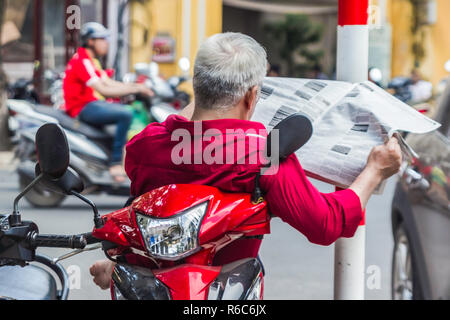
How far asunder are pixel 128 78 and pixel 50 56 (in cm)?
673

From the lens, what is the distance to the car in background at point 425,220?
3.36m

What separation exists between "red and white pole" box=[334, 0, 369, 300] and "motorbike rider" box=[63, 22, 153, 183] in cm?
511

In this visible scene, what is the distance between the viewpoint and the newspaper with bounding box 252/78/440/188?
7.25ft

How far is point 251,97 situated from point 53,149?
19.4 inches

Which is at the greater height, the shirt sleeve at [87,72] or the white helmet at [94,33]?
the white helmet at [94,33]

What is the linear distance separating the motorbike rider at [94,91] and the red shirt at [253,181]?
5773 millimetres

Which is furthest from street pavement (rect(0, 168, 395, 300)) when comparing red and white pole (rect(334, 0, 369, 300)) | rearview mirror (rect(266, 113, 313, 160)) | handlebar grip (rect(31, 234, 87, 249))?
rearview mirror (rect(266, 113, 313, 160))

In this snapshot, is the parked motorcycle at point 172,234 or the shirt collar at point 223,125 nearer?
the parked motorcycle at point 172,234

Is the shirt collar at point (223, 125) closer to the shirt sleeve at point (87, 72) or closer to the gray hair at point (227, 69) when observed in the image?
the gray hair at point (227, 69)

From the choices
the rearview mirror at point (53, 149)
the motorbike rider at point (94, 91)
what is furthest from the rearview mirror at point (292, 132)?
the motorbike rider at point (94, 91)

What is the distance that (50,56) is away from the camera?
1912cm

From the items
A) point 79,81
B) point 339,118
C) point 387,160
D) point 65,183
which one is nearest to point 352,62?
point 339,118

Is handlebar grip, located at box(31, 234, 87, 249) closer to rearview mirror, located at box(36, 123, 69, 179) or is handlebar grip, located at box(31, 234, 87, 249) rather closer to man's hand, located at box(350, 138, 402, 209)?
rearview mirror, located at box(36, 123, 69, 179)

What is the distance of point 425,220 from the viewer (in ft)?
11.8
